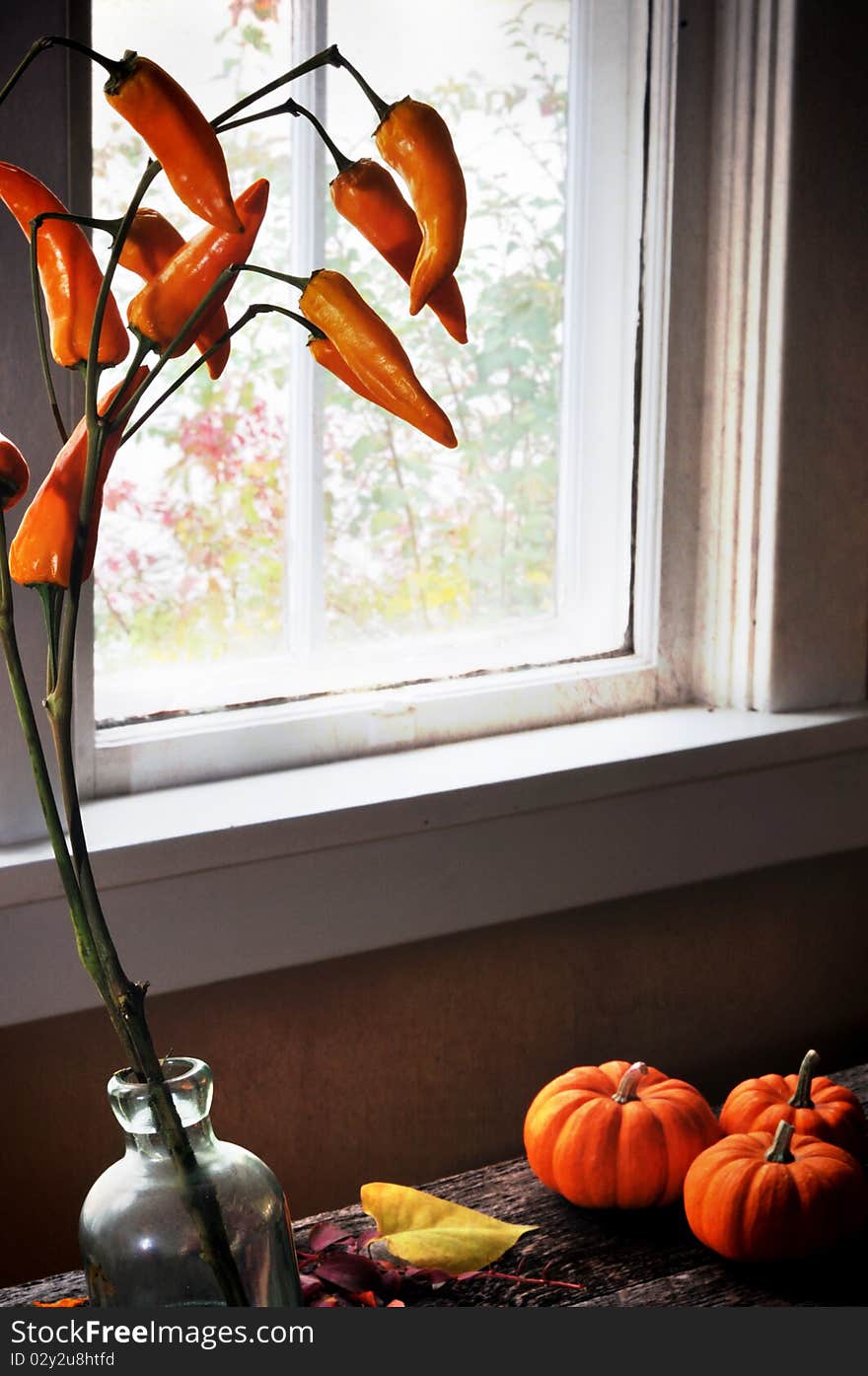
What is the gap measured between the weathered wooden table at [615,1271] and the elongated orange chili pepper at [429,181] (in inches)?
24.0

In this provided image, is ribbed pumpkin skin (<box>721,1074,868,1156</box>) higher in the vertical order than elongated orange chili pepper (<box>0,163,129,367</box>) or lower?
lower

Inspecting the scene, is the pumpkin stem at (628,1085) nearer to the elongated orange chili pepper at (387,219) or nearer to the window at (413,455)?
the window at (413,455)

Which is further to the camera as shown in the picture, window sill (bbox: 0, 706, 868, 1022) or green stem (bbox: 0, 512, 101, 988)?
window sill (bbox: 0, 706, 868, 1022)

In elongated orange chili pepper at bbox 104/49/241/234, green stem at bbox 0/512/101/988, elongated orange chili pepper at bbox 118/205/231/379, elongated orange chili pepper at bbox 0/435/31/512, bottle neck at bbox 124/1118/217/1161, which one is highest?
elongated orange chili pepper at bbox 104/49/241/234

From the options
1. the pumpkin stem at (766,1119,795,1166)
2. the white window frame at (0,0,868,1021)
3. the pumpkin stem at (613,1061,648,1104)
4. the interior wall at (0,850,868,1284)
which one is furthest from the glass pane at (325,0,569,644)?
the pumpkin stem at (766,1119,795,1166)

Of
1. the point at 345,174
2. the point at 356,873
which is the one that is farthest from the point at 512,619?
the point at 345,174

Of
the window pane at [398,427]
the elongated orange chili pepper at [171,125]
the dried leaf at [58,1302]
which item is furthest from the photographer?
the window pane at [398,427]

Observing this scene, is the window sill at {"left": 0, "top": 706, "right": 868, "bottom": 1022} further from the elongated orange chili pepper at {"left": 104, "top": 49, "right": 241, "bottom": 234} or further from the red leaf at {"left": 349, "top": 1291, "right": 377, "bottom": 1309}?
the elongated orange chili pepper at {"left": 104, "top": 49, "right": 241, "bottom": 234}

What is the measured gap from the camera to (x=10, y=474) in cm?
62

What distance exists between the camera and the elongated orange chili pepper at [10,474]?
0.61m

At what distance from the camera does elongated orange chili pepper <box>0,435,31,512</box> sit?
614 mm

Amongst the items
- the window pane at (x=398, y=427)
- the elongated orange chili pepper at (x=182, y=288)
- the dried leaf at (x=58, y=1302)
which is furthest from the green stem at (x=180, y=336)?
the window pane at (x=398, y=427)

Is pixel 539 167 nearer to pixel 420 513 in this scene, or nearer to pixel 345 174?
pixel 420 513

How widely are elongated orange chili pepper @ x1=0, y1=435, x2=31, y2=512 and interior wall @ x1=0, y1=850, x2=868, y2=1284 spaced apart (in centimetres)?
63
